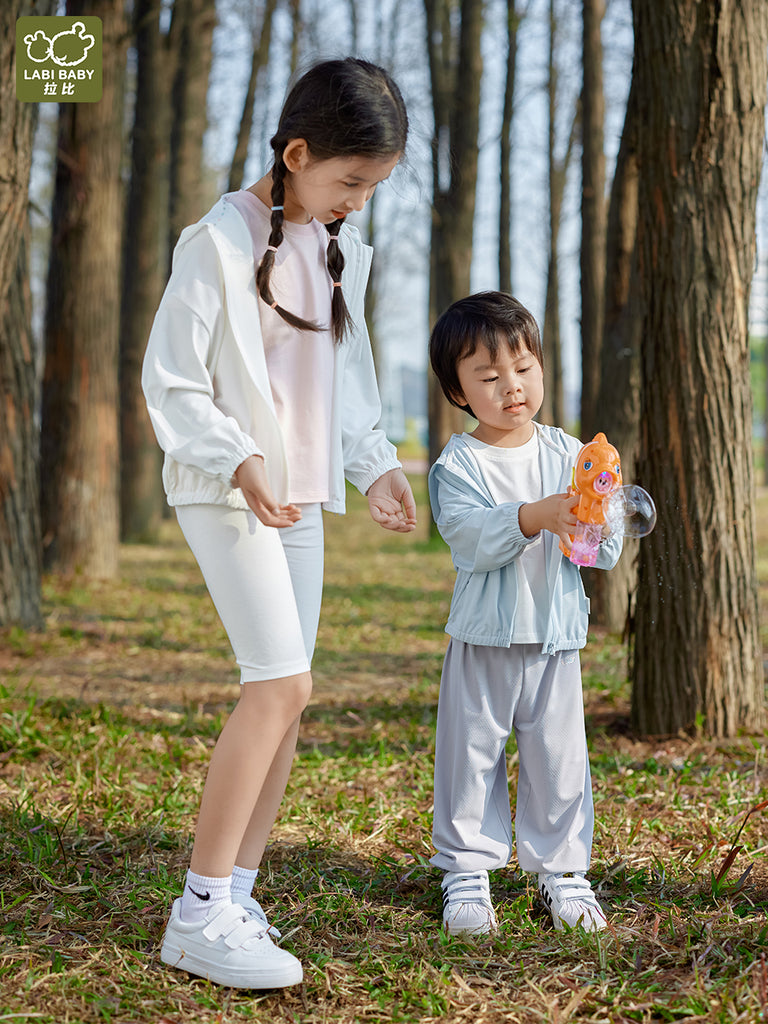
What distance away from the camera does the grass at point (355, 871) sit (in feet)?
6.98

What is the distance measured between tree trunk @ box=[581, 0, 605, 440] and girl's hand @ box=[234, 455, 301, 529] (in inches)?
221

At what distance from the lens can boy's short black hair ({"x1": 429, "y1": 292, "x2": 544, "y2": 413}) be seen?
244cm

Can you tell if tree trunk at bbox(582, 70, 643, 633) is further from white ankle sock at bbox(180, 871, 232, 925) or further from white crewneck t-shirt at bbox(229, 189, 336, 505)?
white ankle sock at bbox(180, 871, 232, 925)

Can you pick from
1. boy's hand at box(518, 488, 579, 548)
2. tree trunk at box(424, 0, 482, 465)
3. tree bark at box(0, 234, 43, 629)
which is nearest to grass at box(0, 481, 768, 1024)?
tree bark at box(0, 234, 43, 629)

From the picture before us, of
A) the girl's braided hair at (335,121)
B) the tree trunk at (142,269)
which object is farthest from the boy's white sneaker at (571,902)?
the tree trunk at (142,269)

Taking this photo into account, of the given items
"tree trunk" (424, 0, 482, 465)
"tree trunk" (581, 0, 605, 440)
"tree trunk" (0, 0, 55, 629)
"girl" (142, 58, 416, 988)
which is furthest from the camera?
"tree trunk" (424, 0, 482, 465)

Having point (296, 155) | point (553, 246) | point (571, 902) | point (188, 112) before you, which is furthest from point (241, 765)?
point (553, 246)

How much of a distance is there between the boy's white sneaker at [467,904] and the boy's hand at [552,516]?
88cm

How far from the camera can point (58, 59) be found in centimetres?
545

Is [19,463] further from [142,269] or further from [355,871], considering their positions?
[142,269]

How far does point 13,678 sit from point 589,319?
473cm

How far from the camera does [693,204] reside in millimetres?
3764

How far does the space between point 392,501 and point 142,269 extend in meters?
9.13

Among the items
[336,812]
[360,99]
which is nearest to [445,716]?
[336,812]
